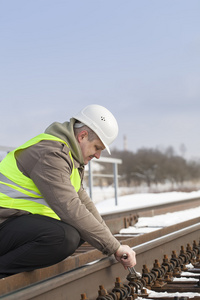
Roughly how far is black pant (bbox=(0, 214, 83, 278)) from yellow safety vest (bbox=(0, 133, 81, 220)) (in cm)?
7

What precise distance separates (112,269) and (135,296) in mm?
367

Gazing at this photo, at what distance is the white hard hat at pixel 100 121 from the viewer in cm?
382

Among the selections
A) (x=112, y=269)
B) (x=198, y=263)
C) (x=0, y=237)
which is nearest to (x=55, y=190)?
(x=0, y=237)

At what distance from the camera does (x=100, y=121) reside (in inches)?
151

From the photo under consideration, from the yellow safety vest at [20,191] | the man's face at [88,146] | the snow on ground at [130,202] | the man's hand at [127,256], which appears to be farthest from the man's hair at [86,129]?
the snow on ground at [130,202]

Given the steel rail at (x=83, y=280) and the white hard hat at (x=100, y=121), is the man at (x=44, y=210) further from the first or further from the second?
the steel rail at (x=83, y=280)

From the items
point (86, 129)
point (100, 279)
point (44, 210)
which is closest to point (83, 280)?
point (100, 279)

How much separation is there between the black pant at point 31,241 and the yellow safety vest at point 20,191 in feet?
0.23

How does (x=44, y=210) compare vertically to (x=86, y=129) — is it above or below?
below

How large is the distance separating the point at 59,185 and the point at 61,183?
0.02m

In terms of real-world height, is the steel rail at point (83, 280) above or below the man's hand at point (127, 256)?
below

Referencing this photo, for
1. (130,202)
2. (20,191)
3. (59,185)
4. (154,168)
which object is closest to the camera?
(59,185)

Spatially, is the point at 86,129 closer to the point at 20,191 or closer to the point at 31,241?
the point at 20,191

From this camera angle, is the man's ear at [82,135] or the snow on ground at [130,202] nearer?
the man's ear at [82,135]
